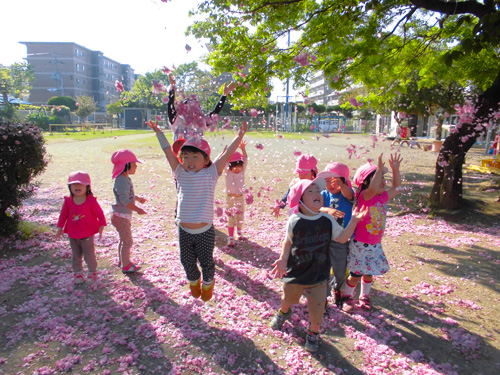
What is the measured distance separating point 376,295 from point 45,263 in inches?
189

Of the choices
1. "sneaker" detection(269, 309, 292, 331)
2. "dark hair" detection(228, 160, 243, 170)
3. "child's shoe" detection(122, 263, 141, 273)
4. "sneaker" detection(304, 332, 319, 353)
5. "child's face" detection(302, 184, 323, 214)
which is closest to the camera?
"child's face" detection(302, 184, 323, 214)

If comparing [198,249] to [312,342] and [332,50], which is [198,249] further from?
[332,50]

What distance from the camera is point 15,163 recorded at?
5215mm

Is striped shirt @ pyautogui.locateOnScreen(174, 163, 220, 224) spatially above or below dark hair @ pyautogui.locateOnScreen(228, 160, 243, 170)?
below

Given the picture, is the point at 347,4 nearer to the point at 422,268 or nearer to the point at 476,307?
the point at 422,268

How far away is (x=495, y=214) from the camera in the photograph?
7.93 metres

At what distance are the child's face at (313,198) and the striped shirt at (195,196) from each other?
3.54 ft

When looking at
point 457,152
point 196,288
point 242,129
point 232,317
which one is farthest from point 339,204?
point 457,152

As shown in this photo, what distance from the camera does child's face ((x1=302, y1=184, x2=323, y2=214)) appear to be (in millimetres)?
2902

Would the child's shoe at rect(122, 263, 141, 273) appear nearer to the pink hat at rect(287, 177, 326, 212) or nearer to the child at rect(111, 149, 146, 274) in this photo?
the child at rect(111, 149, 146, 274)

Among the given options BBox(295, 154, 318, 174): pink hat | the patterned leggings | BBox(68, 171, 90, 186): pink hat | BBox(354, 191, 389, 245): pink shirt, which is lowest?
the patterned leggings

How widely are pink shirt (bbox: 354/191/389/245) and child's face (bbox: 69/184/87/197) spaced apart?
3401 mm

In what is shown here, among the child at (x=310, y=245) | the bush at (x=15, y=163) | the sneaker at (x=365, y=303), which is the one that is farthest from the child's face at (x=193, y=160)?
the bush at (x=15, y=163)

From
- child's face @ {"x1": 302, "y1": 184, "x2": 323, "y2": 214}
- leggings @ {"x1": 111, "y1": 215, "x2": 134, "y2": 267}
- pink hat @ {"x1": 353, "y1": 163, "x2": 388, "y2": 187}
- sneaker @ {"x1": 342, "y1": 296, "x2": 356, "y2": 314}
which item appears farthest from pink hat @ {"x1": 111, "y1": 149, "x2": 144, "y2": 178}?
sneaker @ {"x1": 342, "y1": 296, "x2": 356, "y2": 314}
